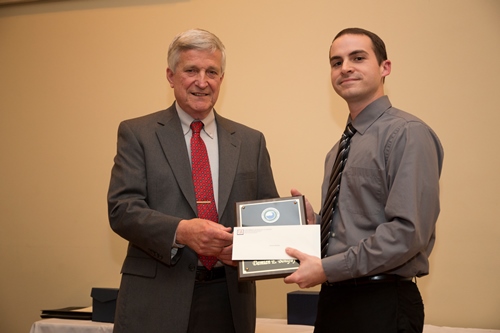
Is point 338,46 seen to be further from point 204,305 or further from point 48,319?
point 48,319

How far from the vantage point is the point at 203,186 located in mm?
2523

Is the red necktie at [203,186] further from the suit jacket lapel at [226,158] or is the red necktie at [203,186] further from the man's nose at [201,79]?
the man's nose at [201,79]

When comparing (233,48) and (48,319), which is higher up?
(233,48)

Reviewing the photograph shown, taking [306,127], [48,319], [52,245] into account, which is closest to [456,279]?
[306,127]

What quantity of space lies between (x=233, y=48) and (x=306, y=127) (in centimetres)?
74

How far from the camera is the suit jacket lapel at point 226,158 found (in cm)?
252

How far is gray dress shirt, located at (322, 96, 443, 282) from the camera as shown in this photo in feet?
6.30

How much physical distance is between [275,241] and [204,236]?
0.93 feet

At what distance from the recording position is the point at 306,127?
3.83 metres

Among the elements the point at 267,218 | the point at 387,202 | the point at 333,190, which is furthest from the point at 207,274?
the point at 387,202

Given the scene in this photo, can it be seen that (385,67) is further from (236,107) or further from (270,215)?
(236,107)

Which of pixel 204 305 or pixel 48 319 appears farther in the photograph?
pixel 48 319

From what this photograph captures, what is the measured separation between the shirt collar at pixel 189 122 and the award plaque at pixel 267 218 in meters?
0.51

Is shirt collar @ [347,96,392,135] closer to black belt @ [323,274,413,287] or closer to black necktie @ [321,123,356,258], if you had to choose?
black necktie @ [321,123,356,258]
